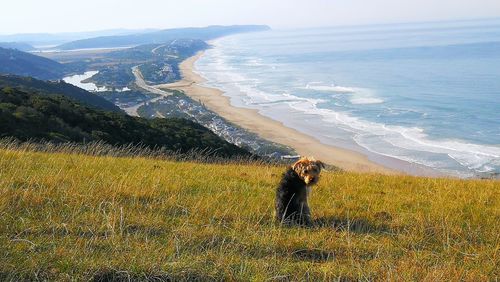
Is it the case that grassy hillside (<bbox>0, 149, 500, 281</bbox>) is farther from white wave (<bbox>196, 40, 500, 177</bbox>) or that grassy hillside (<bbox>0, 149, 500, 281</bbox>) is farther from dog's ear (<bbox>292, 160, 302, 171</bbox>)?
white wave (<bbox>196, 40, 500, 177</bbox>)

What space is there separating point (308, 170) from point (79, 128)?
21913mm

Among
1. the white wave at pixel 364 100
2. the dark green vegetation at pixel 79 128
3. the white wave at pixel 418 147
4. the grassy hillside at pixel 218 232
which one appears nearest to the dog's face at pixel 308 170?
the grassy hillside at pixel 218 232

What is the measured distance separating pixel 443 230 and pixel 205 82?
97.6 metres

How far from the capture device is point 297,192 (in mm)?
6215

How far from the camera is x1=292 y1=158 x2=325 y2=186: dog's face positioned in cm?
611

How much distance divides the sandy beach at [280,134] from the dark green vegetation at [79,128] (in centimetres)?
1119

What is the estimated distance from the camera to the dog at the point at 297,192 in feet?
19.4

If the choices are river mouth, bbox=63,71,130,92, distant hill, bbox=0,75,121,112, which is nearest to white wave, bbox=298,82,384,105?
distant hill, bbox=0,75,121,112

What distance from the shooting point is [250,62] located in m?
133

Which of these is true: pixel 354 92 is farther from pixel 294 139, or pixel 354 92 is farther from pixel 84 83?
pixel 84 83

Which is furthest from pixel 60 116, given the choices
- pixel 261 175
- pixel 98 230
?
pixel 98 230

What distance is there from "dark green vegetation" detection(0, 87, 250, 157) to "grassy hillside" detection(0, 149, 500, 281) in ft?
46.2

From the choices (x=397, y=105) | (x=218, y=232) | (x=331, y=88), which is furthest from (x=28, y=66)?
(x=218, y=232)

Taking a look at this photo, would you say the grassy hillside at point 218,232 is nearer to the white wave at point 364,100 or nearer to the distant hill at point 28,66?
the white wave at point 364,100
